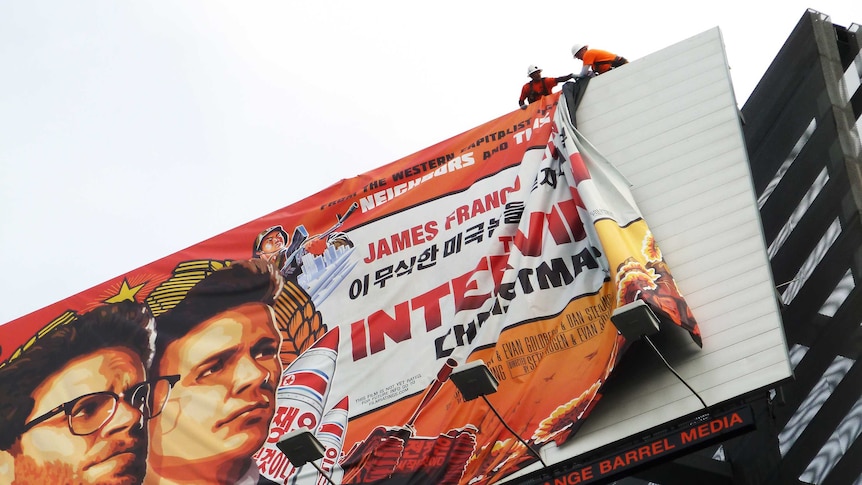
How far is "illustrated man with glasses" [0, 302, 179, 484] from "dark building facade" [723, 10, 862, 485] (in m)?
6.59

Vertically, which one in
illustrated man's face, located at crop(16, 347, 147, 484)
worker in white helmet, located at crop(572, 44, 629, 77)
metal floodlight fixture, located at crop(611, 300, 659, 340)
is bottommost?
metal floodlight fixture, located at crop(611, 300, 659, 340)

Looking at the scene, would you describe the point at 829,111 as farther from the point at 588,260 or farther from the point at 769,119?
the point at 588,260

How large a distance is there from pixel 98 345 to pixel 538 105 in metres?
5.99

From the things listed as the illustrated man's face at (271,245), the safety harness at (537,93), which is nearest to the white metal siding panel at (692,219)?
the safety harness at (537,93)

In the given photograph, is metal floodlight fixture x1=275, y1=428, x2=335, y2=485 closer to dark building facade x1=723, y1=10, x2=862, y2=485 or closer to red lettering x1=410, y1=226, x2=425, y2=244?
red lettering x1=410, y1=226, x2=425, y2=244

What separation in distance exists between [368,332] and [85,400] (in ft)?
12.3

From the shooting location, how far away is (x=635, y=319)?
1240cm

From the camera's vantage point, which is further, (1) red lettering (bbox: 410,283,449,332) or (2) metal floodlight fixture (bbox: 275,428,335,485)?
(1) red lettering (bbox: 410,283,449,332)

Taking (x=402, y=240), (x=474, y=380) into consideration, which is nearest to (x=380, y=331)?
(x=402, y=240)

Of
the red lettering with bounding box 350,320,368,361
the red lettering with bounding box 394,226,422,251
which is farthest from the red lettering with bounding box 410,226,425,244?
the red lettering with bounding box 350,320,368,361

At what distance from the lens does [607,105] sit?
609 inches

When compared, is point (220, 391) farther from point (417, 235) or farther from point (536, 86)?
point (536, 86)

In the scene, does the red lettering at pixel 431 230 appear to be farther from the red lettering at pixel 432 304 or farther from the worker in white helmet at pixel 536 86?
the worker in white helmet at pixel 536 86

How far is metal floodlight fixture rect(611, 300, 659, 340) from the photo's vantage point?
12367 mm
